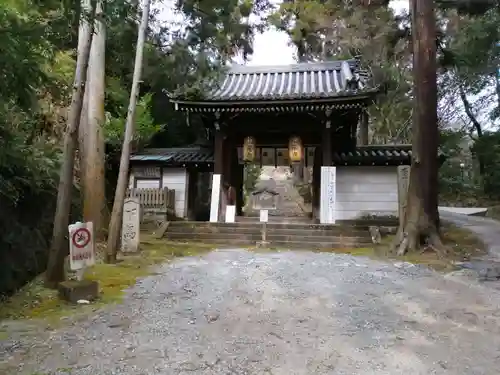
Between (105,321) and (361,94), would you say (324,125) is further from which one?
(105,321)

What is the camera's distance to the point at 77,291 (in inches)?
209

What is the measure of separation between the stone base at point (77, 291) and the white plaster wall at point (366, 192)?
10.1m

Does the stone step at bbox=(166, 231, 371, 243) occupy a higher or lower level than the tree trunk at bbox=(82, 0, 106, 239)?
lower

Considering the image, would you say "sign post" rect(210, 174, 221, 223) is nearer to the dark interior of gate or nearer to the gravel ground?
the dark interior of gate

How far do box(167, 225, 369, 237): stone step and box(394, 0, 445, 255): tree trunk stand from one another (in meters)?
2.27

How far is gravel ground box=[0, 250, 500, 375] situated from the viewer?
3.46 metres

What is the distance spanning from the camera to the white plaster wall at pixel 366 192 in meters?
14.1

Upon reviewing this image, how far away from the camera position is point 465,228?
12.7 m

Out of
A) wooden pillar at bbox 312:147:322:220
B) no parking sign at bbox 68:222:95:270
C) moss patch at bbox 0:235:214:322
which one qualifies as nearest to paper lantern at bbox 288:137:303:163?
wooden pillar at bbox 312:147:322:220

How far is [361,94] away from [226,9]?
22.7 feet

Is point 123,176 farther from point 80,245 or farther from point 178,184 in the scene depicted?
point 178,184

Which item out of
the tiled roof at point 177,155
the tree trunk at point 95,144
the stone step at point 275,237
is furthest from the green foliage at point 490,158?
the tree trunk at point 95,144

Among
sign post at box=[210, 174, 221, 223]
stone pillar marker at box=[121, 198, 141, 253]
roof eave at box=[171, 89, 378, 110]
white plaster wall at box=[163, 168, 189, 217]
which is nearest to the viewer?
stone pillar marker at box=[121, 198, 141, 253]

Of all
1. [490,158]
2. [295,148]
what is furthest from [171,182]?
[490,158]
